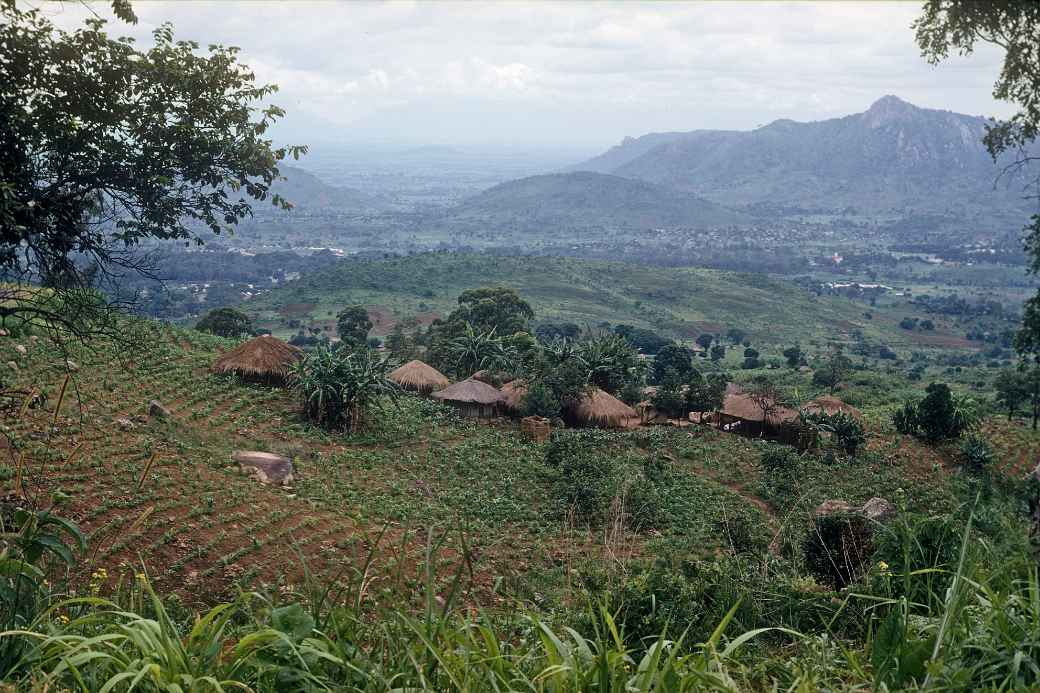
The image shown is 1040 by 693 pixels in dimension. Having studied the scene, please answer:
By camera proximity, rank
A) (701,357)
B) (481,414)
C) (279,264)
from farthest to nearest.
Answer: (279,264) < (701,357) < (481,414)

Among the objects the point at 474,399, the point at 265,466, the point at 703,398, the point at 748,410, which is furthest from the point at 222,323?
the point at 265,466

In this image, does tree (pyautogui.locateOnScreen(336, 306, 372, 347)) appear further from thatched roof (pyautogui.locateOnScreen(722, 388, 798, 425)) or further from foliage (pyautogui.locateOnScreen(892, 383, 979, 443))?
foliage (pyautogui.locateOnScreen(892, 383, 979, 443))

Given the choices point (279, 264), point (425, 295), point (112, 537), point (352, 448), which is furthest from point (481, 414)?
point (279, 264)

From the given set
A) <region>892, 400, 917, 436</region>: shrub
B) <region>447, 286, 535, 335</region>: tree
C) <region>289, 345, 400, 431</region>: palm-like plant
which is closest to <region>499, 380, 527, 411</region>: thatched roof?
<region>289, 345, 400, 431</region>: palm-like plant

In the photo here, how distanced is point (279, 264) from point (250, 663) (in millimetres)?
124339

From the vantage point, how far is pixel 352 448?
16.7 m

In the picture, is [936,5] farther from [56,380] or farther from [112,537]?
[56,380]

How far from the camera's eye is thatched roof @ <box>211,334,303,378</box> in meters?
19.5

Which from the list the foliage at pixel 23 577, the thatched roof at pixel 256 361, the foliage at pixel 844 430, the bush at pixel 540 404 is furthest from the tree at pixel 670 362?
the foliage at pixel 23 577

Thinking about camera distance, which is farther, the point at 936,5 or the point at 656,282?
the point at 656,282

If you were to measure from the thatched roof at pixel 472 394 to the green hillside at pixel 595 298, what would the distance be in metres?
41.4

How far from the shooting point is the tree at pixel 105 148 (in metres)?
6.58

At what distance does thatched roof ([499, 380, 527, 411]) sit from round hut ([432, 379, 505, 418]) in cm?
18

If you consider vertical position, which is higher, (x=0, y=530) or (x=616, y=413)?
(x=0, y=530)
